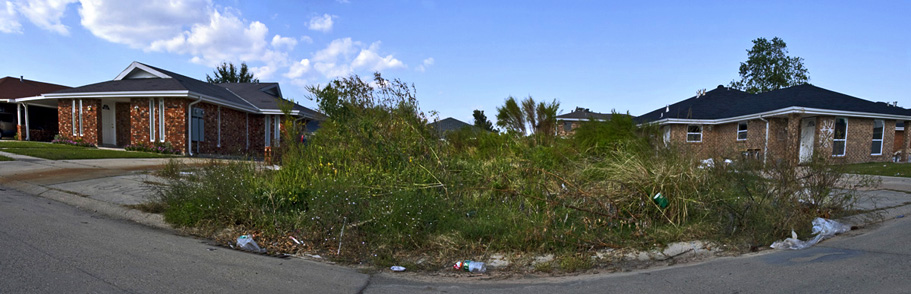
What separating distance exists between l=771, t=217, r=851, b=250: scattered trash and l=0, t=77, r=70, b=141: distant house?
2767 cm

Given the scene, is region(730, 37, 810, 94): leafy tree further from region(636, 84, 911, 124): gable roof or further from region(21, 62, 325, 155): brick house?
region(21, 62, 325, 155): brick house

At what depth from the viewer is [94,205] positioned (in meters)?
6.48

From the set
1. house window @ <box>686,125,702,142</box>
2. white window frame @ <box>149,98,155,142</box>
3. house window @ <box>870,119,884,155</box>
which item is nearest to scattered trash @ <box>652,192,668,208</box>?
white window frame @ <box>149,98,155,142</box>

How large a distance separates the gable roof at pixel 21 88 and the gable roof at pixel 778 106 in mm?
30315

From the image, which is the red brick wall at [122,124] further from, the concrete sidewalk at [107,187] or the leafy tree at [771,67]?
the leafy tree at [771,67]

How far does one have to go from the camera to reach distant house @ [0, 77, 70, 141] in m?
20.8

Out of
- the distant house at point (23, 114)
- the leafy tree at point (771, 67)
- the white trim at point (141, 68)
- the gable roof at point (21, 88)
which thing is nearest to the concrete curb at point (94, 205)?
the white trim at point (141, 68)

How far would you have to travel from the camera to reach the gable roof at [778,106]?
57.0ft

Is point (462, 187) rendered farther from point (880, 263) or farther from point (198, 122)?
point (198, 122)

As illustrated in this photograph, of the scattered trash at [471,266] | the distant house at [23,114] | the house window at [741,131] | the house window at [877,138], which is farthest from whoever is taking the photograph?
the house window at [741,131]

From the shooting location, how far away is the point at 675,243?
4859mm

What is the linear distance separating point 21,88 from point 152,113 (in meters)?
15.5

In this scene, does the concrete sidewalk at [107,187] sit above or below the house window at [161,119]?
below

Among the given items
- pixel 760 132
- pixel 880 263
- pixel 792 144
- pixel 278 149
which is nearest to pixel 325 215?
pixel 278 149
